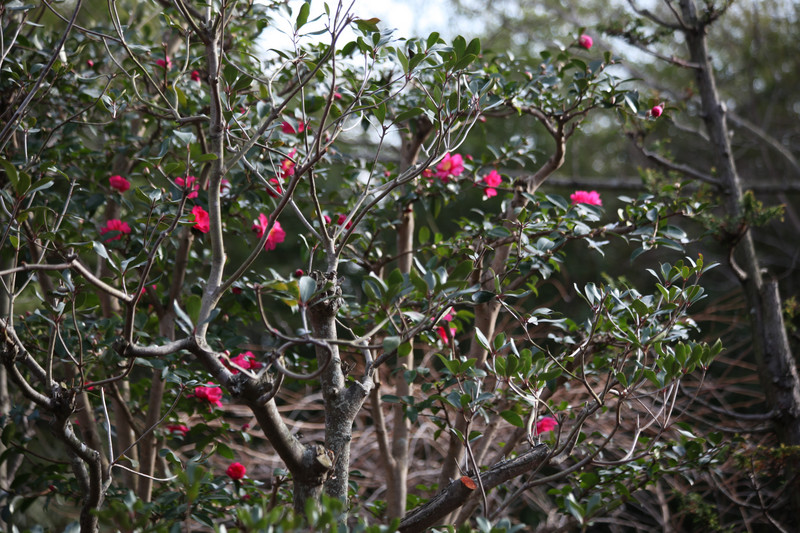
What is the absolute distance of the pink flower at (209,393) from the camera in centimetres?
139

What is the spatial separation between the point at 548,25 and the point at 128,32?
3174 millimetres

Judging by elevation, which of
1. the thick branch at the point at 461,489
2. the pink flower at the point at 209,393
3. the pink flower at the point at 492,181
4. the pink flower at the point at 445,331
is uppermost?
the pink flower at the point at 492,181

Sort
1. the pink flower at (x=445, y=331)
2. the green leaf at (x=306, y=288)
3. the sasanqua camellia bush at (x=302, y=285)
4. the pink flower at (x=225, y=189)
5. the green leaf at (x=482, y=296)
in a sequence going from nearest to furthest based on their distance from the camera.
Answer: the green leaf at (x=306, y=288), the sasanqua camellia bush at (x=302, y=285), the green leaf at (x=482, y=296), the pink flower at (x=445, y=331), the pink flower at (x=225, y=189)

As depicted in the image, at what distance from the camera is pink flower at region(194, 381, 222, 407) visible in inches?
54.7

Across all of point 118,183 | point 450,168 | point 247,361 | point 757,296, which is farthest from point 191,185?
point 757,296

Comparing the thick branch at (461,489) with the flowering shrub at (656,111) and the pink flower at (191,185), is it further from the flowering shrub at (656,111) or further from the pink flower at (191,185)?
the flowering shrub at (656,111)

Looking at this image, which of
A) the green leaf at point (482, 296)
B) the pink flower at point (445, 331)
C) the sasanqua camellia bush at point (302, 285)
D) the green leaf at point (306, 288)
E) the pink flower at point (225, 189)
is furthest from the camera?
the pink flower at point (225, 189)

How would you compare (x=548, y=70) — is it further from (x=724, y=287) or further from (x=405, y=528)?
(x=724, y=287)

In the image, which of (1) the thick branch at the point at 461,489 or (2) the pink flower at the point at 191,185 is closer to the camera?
(2) the pink flower at the point at 191,185

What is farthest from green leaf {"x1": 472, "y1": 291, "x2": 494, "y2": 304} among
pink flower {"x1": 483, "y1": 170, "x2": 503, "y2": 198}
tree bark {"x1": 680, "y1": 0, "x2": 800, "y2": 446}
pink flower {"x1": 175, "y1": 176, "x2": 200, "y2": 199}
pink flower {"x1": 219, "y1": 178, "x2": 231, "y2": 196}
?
tree bark {"x1": 680, "y1": 0, "x2": 800, "y2": 446}

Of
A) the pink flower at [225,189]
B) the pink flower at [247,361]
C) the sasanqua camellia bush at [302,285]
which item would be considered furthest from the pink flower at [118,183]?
the pink flower at [247,361]

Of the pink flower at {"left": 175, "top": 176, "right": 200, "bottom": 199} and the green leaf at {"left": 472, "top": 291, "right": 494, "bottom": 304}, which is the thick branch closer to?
the green leaf at {"left": 472, "top": 291, "right": 494, "bottom": 304}

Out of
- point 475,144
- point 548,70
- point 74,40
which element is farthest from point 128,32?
point 475,144

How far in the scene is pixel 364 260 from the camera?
1568 millimetres
